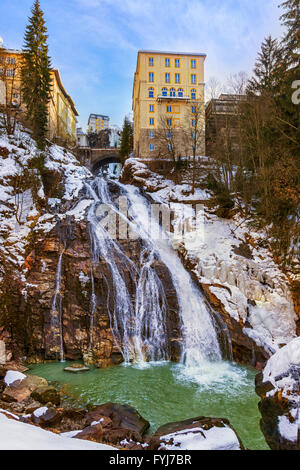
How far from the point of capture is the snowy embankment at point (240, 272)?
11766mm

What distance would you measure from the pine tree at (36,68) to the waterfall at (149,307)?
60.3 ft

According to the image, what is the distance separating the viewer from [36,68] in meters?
28.9

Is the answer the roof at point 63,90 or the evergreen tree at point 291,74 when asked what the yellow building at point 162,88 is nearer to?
the roof at point 63,90

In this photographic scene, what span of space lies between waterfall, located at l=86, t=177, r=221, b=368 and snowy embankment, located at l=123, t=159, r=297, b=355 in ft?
3.28

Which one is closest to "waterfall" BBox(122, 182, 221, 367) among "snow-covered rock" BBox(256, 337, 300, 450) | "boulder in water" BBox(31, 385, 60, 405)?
"boulder in water" BBox(31, 385, 60, 405)

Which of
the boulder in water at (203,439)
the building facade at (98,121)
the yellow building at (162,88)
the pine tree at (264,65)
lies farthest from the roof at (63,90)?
the building facade at (98,121)

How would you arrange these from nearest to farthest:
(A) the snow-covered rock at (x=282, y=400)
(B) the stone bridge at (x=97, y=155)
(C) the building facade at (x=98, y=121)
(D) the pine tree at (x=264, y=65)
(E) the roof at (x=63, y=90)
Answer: (A) the snow-covered rock at (x=282, y=400), (D) the pine tree at (x=264, y=65), (E) the roof at (x=63, y=90), (B) the stone bridge at (x=97, y=155), (C) the building facade at (x=98, y=121)

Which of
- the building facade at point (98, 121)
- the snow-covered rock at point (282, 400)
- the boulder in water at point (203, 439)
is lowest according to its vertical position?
the boulder in water at point (203, 439)

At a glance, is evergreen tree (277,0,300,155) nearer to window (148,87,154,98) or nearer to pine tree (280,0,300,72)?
pine tree (280,0,300,72)

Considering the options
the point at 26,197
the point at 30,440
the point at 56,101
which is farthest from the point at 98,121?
the point at 30,440

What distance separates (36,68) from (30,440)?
33104 millimetres

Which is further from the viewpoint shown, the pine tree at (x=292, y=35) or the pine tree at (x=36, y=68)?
the pine tree at (x=36, y=68)

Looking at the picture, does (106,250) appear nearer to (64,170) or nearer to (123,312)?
(123,312)
